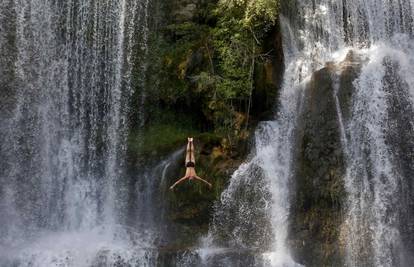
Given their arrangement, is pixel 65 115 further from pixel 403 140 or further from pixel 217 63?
pixel 403 140

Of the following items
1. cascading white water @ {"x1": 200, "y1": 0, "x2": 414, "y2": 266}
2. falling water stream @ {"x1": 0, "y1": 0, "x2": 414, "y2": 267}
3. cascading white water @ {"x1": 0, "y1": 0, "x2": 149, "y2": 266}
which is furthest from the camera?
cascading white water @ {"x1": 0, "y1": 0, "x2": 149, "y2": 266}

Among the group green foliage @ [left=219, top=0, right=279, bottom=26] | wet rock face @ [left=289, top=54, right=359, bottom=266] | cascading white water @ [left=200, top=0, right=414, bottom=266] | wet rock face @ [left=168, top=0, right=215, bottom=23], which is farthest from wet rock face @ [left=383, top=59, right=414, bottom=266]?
wet rock face @ [left=168, top=0, right=215, bottom=23]

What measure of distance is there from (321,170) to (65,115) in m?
7.13

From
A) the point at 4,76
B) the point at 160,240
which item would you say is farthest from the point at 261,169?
the point at 4,76

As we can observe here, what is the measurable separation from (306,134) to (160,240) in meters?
4.37

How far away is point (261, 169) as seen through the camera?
13.6 metres

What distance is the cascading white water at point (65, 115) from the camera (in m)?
14.2

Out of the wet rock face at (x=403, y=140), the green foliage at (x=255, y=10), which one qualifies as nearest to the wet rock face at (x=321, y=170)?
the wet rock face at (x=403, y=140)

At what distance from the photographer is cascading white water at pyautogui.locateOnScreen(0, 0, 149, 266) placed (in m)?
14.2

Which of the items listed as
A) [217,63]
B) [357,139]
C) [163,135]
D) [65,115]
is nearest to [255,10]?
[217,63]

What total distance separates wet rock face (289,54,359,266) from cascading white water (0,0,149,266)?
446cm

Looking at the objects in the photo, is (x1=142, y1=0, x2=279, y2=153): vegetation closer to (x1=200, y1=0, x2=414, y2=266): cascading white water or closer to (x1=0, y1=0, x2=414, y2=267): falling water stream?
(x1=0, y1=0, x2=414, y2=267): falling water stream

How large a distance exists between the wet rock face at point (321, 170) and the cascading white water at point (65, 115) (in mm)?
4458

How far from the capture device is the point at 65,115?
1516cm
